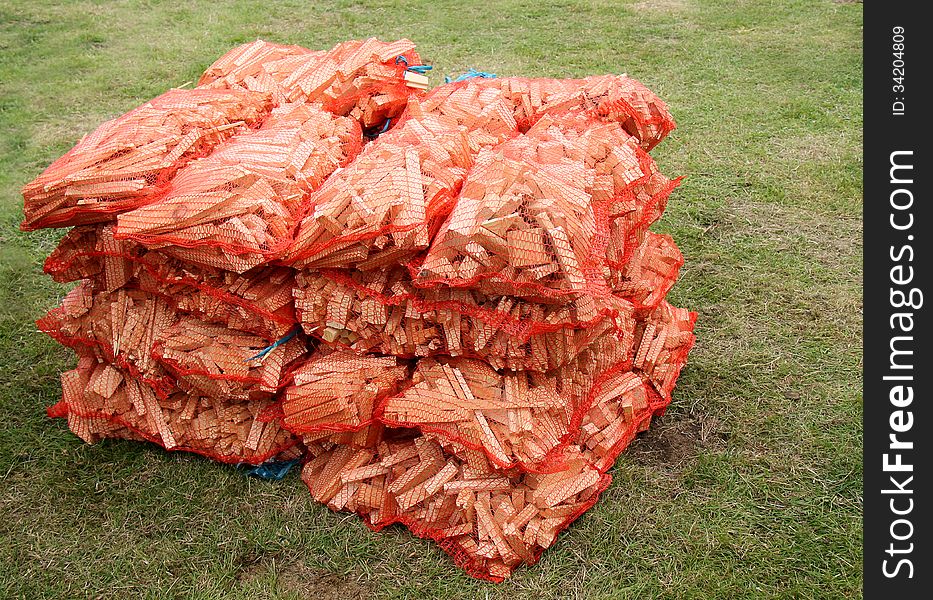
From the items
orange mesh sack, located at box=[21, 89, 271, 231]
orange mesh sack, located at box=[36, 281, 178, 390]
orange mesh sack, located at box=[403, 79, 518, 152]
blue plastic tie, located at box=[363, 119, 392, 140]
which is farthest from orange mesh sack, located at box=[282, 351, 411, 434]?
blue plastic tie, located at box=[363, 119, 392, 140]

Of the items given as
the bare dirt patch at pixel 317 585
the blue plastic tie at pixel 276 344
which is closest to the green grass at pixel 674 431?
the bare dirt patch at pixel 317 585

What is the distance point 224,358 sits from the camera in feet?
11.5

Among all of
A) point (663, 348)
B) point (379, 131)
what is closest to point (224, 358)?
point (379, 131)

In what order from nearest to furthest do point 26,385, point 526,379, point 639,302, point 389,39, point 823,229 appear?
point 526,379 → point 639,302 → point 26,385 → point 823,229 → point 389,39

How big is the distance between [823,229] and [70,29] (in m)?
7.22

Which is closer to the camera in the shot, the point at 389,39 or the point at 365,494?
the point at 365,494

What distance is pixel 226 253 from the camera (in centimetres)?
323

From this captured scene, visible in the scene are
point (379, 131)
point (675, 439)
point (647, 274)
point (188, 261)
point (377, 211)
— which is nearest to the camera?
point (377, 211)

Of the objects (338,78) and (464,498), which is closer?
(464,498)

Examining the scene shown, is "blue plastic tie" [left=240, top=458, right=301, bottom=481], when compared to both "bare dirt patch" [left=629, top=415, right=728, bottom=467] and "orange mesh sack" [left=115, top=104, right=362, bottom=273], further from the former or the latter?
"bare dirt patch" [left=629, top=415, right=728, bottom=467]

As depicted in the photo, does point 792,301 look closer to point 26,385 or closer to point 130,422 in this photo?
point 130,422

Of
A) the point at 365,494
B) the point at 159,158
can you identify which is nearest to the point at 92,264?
the point at 159,158

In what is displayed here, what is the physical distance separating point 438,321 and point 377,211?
487 millimetres

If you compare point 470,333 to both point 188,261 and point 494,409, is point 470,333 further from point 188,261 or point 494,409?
point 188,261
